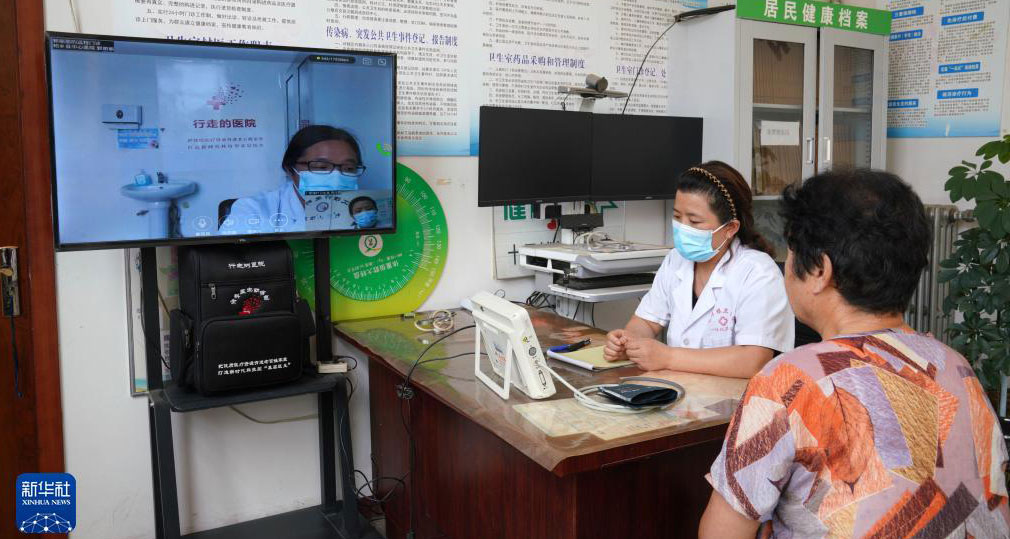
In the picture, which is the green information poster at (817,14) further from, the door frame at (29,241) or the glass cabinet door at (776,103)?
the door frame at (29,241)

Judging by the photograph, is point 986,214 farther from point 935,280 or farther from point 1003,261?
point 935,280

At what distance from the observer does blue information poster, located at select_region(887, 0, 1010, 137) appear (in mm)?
3652

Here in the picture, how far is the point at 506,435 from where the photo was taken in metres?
1.62

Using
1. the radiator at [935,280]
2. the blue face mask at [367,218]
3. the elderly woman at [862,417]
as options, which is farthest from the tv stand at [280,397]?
the radiator at [935,280]

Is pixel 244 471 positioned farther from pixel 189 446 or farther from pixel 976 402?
pixel 976 402

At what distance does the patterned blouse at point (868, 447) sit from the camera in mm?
1062

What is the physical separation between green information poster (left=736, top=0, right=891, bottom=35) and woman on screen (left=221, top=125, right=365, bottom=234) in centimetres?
181

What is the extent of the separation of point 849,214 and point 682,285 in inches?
45.7

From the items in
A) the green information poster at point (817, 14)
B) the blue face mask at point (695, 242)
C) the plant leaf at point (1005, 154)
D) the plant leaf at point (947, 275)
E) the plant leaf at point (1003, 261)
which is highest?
the green information poster at point (817, 14)

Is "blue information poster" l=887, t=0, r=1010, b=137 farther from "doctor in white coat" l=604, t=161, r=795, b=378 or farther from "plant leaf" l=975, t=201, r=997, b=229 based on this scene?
"doctor in white coat" l=604, t=161, r=795, b=378

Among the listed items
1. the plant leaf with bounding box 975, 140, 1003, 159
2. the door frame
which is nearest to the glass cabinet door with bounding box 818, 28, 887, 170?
the plant leaf with bounding box 975, 140, 1003, 159

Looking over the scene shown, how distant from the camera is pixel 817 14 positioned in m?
3.52

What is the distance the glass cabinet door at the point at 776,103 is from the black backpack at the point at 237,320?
6.56 ft

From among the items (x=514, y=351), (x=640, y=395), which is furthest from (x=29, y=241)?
(x=640, y=395)
